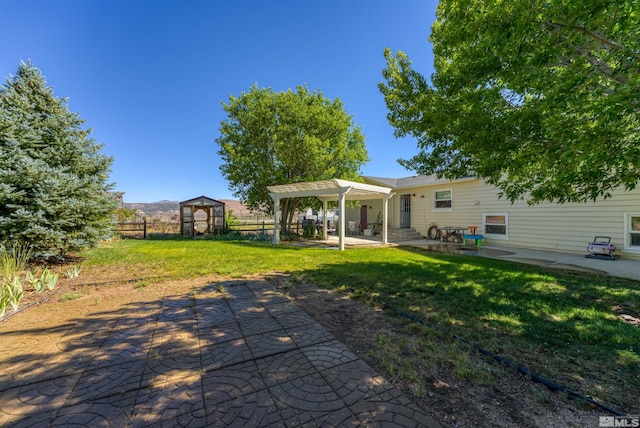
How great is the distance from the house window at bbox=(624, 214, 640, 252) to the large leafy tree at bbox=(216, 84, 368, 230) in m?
10.9

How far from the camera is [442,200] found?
13.8 meters

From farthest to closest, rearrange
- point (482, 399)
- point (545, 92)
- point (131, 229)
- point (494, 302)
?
point (131, 229), point (494, 302), point (545, 92), point (482, 399)

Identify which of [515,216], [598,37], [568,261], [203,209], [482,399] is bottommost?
[482,399]

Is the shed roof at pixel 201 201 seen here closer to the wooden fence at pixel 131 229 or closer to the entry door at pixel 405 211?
the wooden fence at pixel 131 229

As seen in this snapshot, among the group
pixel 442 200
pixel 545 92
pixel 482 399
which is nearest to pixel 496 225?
pixel 442 200

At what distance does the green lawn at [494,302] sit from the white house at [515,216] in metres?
3.87

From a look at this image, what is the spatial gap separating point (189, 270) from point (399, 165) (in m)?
6.58

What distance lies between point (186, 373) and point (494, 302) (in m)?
4.45

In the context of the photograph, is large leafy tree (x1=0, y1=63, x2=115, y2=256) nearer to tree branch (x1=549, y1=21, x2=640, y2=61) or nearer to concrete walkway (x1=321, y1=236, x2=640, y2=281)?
tree branch (x1=549, y1=21, x2=640, y2=61)

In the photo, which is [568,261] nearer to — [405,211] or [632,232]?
[632,232]

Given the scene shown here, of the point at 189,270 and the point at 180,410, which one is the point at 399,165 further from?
the point at 180,410

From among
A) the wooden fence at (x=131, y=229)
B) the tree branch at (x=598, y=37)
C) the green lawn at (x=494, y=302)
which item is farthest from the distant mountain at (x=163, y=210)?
the tree branch at (x=598, y=37)

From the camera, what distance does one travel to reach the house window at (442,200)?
13.5m

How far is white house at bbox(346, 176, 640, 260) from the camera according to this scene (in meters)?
8.14
